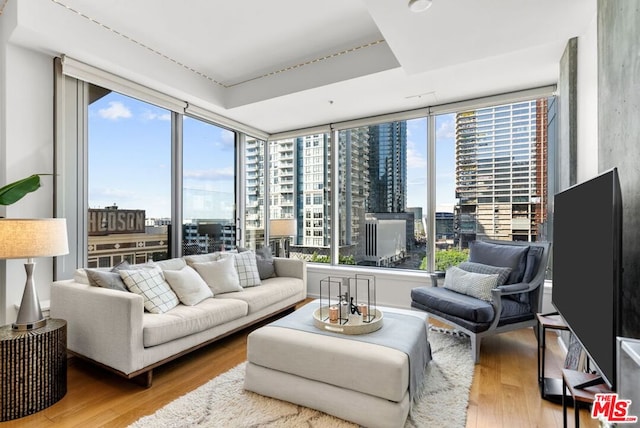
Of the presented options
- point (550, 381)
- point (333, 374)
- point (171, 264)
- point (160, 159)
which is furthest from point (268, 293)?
point (550, 381)

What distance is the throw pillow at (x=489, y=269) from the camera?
9.45 feet

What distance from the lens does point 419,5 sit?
202 centimetres

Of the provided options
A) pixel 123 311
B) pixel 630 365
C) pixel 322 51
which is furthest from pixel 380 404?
pixel 322 51

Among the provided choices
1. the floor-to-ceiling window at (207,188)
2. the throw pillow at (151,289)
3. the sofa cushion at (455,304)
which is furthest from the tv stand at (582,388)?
the floor-to-ceiling window at (207,188)

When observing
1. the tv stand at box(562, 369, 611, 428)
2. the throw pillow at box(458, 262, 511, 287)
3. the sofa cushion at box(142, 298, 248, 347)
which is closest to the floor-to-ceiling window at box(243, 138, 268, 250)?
the sofa cushion at box(142, 298, 248, 347)

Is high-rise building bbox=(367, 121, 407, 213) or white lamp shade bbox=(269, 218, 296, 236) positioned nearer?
high-rise building bbox=(367, 121, 407, 213)

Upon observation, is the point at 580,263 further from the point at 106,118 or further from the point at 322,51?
the point at 106,118

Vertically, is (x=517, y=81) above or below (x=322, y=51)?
below

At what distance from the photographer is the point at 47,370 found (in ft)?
6.48

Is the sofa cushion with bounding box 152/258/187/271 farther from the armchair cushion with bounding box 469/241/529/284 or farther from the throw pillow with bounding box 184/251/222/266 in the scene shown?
the armchair cushion with bounding box 469/241/529/284

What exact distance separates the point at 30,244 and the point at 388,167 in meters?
3.73

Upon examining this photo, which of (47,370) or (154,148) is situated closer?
(47,370)

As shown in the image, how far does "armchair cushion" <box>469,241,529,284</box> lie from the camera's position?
294cm

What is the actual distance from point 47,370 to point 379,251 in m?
3.58
